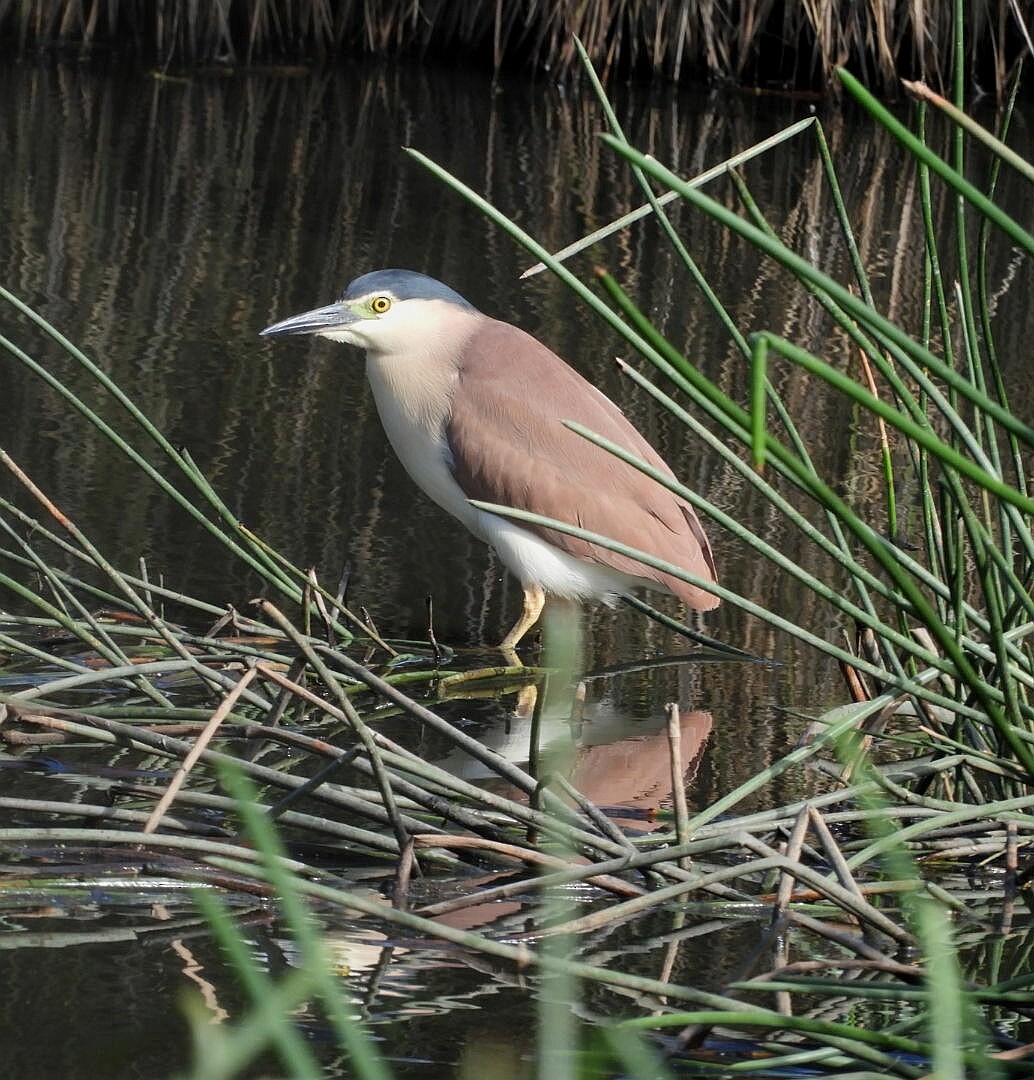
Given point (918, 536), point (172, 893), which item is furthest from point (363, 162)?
point (172, 893)

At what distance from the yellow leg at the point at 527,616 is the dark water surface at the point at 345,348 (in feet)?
0.37

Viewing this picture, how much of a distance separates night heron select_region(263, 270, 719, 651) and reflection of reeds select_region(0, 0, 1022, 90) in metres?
8.05

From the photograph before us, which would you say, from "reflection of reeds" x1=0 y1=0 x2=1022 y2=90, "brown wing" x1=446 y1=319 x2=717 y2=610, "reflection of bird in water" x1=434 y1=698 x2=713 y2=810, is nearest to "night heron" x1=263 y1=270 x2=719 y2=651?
"brown wing" x1=446 y1=319 x2=717 y2=610

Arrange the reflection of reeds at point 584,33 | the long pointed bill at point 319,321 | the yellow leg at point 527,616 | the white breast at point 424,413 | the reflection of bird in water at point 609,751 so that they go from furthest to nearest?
1. the reflection of reeds at point 584,33
2. the white breast at point 424,413
3. the long pointed bill at point 319,321
4. the yellow leg at point 527,616
5. the reflection of bird in water at point 609,751

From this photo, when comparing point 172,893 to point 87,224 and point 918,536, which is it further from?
point 87,224

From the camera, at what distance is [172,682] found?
3355 mm

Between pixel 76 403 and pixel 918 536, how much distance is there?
2.40 m

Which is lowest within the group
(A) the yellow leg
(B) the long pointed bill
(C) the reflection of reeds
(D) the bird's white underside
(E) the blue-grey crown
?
(A) the yellow leg

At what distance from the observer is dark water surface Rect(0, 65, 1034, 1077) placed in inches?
87.1

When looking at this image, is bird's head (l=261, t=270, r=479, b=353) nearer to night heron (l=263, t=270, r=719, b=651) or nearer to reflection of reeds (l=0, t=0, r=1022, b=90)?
night heron (l=263, t=270, r=719, b=651)

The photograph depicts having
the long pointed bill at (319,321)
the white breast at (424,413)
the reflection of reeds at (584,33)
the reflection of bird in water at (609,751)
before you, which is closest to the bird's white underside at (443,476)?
the white breast at (424,413)

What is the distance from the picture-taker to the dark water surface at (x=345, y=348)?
2213mm

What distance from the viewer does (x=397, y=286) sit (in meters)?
4.13

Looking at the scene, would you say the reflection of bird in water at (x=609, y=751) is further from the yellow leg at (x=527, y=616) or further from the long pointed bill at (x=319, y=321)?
the long pointed bill at (x=319, y=321)
